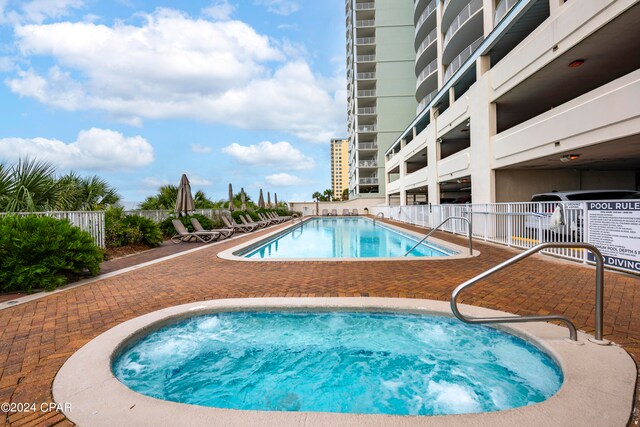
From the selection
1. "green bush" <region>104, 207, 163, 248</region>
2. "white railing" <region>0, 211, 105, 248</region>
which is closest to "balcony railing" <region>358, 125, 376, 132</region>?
"green bush" <region>104, 207, 163, 248</region>

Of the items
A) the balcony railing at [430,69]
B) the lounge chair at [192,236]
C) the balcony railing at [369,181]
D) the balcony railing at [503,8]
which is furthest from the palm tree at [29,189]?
the balcony railing at [369,181]

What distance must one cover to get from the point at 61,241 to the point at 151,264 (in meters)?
2.25

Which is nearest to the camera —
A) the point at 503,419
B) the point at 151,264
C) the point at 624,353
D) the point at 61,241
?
the point at 503,419

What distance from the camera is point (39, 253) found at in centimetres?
583

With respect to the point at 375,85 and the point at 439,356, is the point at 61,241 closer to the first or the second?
the point at 439,356

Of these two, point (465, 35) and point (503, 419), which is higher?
point (465, 35)

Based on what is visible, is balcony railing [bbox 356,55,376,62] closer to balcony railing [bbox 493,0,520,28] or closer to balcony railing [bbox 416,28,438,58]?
balcony railing [bbox 416,28,438,58]

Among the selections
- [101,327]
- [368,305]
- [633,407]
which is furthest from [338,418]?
[101,327]

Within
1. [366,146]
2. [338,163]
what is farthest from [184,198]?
[338,163]

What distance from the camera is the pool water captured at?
3018 millimetres

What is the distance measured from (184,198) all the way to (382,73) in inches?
1620

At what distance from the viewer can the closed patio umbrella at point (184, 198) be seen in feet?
49.2

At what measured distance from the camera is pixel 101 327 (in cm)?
379

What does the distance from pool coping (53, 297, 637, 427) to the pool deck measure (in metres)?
0.13
